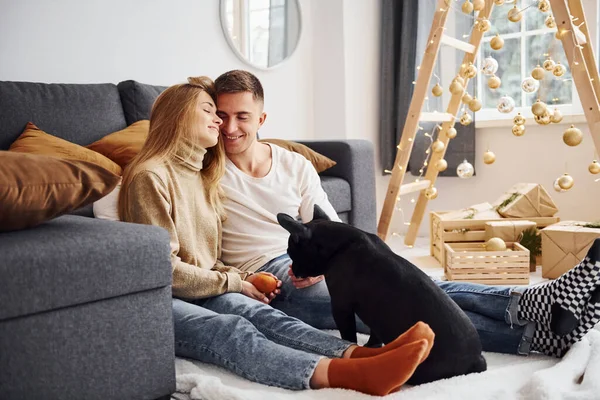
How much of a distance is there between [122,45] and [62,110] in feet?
2.67

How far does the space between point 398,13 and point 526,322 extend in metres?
2.81

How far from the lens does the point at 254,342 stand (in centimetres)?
148

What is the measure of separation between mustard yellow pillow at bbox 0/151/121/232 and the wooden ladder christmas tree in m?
1.95

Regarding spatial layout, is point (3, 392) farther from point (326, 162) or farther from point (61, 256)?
point (326, 162)

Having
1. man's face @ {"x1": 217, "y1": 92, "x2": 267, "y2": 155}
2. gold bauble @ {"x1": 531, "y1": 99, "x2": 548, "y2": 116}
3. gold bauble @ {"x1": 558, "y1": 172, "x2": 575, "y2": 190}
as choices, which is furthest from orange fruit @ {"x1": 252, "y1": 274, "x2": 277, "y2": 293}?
gold bauble @ {"x1": 558, "y1": 172, "x2": 575, "y2": 190}

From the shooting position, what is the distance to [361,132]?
4.15 meters

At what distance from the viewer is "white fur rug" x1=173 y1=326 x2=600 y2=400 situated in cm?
134

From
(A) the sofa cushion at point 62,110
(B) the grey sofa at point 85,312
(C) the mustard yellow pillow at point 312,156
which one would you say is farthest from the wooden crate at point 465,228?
(B) the grey sofa at point 85,312

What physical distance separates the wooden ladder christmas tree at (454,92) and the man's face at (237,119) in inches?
48.4

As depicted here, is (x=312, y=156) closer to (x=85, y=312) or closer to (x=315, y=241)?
(x=315, y=241)

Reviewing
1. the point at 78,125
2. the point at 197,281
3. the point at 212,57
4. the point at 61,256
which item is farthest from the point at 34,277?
the point at 212,57

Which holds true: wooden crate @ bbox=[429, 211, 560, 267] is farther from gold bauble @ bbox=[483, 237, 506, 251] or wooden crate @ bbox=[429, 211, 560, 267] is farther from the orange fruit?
the orange fruit

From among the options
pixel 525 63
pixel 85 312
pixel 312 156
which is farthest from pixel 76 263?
pixel 525 63

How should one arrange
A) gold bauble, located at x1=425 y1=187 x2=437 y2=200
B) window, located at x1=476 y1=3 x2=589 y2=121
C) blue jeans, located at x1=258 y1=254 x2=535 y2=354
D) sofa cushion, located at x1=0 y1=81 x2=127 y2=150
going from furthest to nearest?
1. window, located at x1=476 y1=3 x2=589 y2=121
2. gold bauble, located at x1=425 y1=187 x2=437 y2=200
3. sofa cushion, located at x1=0 y1=81 x2=127 y2=150
4. blue jeans, located at x1=258 y1=254 x2=535 y2=354
